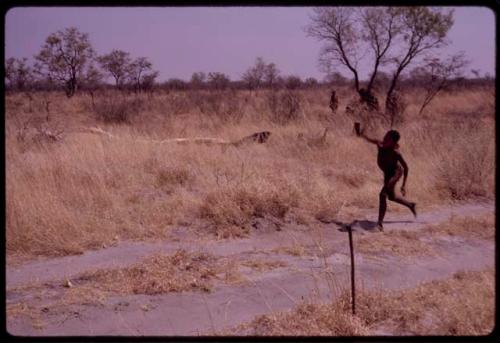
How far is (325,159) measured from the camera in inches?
403

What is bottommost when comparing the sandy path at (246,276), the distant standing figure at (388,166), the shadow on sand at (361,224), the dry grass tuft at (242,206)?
the sandy path at (246,276)

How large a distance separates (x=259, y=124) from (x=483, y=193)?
6913 millimetres

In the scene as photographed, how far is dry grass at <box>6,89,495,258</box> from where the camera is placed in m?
6.06

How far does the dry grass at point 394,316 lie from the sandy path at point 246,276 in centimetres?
30

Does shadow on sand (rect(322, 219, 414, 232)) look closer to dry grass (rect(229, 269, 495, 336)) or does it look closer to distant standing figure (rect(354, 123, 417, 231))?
distant standing figure (rect(354, 123, 417, 231))

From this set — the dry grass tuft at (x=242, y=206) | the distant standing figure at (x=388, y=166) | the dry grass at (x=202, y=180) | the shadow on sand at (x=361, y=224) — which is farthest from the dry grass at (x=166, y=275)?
the distant standing figure at (x=388, y=166)

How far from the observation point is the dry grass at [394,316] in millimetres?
3629

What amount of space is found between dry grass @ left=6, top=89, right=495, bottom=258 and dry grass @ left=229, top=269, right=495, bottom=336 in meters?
2.40

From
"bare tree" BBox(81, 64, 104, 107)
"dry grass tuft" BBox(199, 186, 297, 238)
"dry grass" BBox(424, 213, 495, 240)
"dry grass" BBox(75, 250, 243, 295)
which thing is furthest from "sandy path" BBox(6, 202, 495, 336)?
"bare tree" BBox(81, 64, 104, 107)

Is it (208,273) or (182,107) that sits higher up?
(182,107)

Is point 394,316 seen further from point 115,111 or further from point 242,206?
point 115,111

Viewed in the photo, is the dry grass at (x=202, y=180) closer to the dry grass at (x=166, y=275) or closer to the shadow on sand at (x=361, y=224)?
the shadow on sand at (x=361, y=224)
